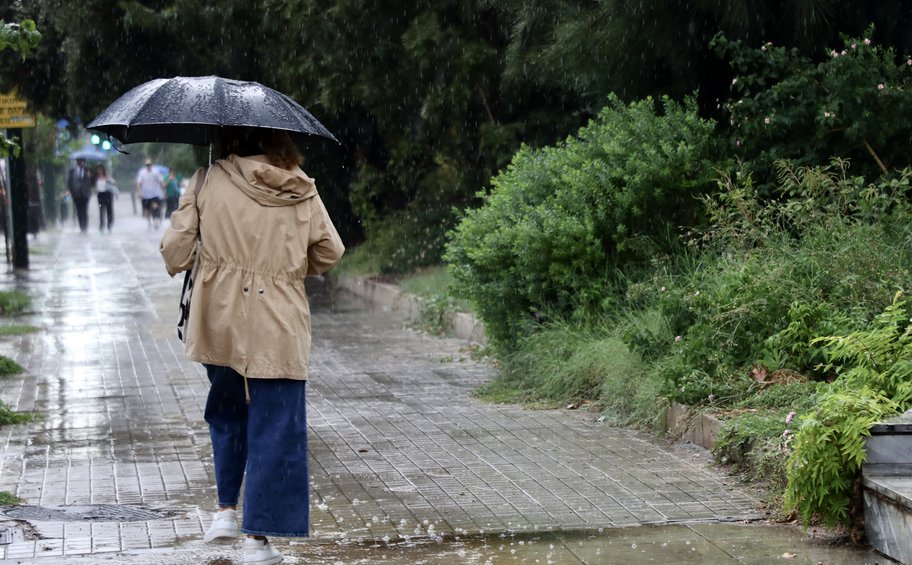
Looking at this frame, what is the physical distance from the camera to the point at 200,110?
539cm

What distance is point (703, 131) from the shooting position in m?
9.89

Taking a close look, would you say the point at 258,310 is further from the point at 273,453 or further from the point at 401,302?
the point at 401,302

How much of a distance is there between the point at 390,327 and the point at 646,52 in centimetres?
489

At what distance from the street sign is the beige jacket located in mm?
15934

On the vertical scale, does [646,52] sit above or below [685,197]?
above

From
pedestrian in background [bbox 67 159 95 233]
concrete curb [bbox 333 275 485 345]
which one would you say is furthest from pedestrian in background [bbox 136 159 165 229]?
concrete curb [bbox 333 275 485 345]

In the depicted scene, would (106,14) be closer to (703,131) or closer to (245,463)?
(703,131)

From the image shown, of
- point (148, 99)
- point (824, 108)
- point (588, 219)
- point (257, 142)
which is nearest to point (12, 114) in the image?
point (588, 219)

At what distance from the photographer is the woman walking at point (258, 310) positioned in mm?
5238

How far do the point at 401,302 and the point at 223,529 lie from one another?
999 centimetres

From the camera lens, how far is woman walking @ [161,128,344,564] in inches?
206

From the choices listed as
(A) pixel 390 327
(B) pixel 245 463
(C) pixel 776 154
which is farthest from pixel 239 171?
(A) pixel 390 327

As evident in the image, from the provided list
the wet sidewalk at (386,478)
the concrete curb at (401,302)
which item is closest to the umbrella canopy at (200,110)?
the wet sidewalk at (386,478)

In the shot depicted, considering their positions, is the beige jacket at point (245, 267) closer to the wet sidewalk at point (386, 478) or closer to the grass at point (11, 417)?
the wet sidewalk at point (386, 478)
